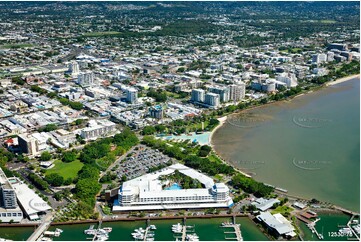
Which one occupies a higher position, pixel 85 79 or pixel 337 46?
pixel 337 46

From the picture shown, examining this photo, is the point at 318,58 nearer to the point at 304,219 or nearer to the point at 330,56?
the point at 330,56

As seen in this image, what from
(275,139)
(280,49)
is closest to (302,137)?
(275,139)

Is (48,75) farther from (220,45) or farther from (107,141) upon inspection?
(220,45)

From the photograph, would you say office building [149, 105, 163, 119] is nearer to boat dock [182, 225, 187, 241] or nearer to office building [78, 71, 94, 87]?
office building [78, 71, 94, 87]

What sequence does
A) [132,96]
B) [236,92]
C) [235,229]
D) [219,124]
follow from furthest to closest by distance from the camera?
[236,92] → [132,96] → [219,124] → [235,229]

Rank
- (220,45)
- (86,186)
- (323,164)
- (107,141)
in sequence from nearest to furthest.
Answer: (86,186) < (323,164) < (107,141) < (220,45)

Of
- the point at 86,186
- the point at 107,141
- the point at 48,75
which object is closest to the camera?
the point at 86,186

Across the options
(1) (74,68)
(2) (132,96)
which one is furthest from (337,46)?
(2) (132,96)

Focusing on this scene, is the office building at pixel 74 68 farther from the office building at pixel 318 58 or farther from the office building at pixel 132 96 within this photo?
the office building at pixel 318 58
